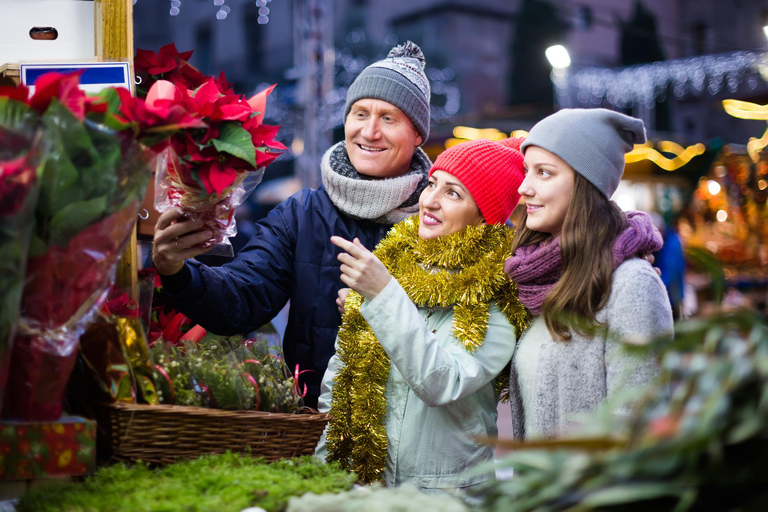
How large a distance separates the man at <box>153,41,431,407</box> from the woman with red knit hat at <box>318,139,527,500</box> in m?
0.26

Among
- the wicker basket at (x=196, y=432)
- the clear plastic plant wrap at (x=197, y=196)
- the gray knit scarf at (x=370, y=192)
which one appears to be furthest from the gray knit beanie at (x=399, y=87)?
the wicker basket at (x=196, y=432)

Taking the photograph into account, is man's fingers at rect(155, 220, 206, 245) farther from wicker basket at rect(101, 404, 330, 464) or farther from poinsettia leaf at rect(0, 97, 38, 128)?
poinsettia leaf at rect(0, 97, 38, 128)

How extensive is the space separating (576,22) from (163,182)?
22403mm

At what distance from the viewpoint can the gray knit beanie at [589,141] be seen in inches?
77.0

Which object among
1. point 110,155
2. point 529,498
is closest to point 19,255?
point 110,155

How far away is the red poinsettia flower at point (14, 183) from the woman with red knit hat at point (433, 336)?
869 mm

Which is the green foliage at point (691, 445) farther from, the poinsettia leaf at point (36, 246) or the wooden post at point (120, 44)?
the wooden post at point (120, 44)

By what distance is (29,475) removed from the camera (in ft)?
4.34

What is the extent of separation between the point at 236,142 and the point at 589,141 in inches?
36.0

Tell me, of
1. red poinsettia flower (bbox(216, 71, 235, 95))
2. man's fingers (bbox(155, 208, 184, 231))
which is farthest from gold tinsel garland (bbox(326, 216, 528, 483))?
red poinsettia flower (bbox(216, 71, 235, 95))

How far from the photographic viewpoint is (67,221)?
1.27m

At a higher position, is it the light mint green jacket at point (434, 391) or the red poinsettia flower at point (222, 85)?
the red poinsettia flower at point (222, 85)

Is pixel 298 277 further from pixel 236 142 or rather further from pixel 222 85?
pixel 236 142

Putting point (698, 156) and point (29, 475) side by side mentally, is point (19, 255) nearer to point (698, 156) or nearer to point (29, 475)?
point (29, 475)
